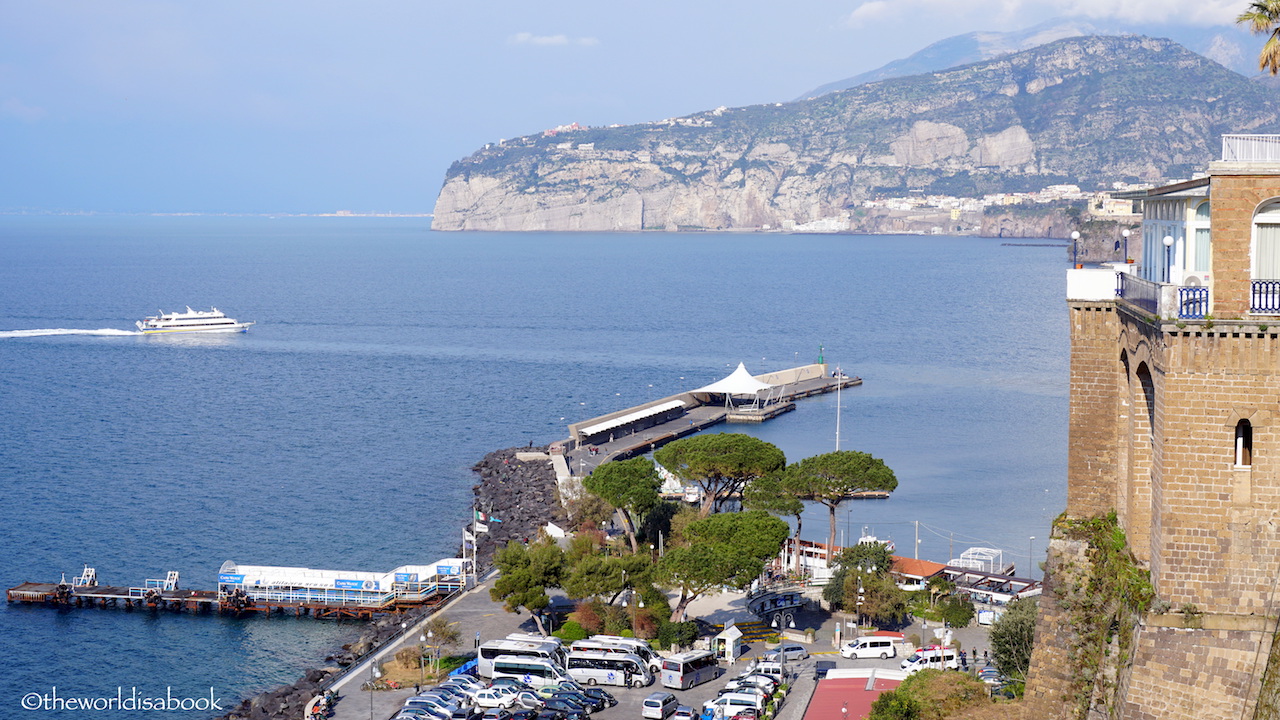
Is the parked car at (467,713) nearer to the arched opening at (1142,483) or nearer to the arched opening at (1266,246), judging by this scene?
the arched opening at (1142,483)

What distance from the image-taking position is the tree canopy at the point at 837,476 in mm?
→ 42438

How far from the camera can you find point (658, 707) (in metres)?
27.4

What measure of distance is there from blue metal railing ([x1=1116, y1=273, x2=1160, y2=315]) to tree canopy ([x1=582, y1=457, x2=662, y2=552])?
25862 mm

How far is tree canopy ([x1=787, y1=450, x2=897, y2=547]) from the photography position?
139ft

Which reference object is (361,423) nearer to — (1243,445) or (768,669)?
(768,669)

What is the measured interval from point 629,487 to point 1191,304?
29.7m

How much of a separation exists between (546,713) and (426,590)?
15492 mm

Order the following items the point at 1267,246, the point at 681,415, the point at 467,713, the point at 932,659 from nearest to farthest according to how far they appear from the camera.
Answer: the point at 1267,246 < the point at 467,713 < the point at 932,659 < the point at 681,415

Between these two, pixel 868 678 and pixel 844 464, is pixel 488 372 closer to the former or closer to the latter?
pixel 844 464

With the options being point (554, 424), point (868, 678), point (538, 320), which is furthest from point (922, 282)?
point (868, 678)

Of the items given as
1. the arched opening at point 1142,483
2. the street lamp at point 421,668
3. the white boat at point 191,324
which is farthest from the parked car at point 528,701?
the white boat at point 191,324

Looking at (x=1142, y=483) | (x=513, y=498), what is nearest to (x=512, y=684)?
(x=1142, y=483)

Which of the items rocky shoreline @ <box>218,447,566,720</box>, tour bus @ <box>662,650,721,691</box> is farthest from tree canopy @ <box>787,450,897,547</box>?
tour bus @ <box>662,650,721,691</box>

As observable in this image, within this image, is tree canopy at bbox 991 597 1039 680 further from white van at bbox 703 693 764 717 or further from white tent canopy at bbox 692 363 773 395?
white tent canopy at bbox 692 363 773 395
